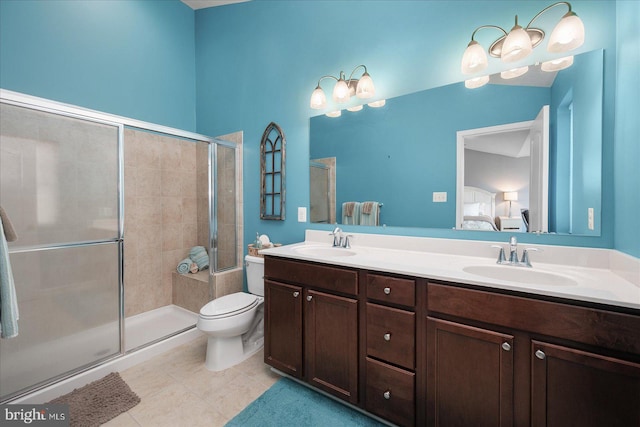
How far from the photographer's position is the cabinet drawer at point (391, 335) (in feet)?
4.08

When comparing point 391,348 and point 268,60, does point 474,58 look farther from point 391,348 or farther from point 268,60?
point 268,60

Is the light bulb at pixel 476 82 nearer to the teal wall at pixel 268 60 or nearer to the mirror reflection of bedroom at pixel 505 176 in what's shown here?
the teal wall at pixel 268 60

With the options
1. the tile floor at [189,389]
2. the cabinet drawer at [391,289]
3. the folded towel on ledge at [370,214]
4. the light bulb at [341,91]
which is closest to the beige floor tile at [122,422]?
the tile floor at [189,389]

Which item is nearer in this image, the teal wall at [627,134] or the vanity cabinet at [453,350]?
the vanity cabinet at [453,350]

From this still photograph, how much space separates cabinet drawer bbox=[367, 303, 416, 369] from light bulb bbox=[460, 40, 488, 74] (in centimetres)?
143

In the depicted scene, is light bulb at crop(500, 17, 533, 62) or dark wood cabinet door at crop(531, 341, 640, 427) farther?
light bulb at crop(500, 17, 533, 62)

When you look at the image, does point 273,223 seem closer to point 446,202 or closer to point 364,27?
point 446,202

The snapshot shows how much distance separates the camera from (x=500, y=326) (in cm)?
104

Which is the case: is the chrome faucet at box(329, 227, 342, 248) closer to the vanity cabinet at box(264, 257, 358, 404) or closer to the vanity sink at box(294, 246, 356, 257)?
the vanity sink at box(294, 246, 356, 257)

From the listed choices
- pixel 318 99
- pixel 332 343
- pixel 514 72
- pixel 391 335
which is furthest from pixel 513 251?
pixel 318 99

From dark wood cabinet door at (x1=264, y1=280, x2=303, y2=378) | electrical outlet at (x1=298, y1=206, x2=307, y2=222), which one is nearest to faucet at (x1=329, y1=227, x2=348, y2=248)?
electrical outlet at (x1=298, y1=206, x2=307, y2=222)

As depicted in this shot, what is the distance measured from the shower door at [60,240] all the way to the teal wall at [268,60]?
469 mm

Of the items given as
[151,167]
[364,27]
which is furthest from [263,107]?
[151,167]

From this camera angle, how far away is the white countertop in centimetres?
96
